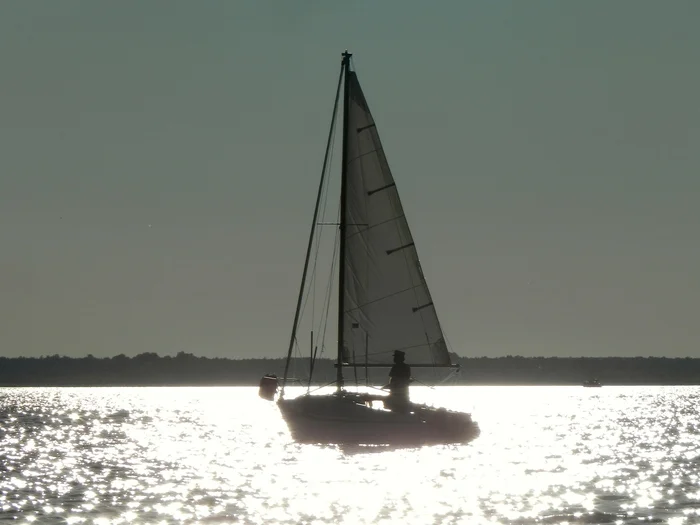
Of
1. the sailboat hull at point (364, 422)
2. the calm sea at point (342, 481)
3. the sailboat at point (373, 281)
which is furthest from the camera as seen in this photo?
the sailboat at point (373, 281)

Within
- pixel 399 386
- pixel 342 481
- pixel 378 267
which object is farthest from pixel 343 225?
pixel 342 481

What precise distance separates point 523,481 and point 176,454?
19.5 meters

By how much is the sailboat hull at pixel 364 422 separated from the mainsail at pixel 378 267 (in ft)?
12.0

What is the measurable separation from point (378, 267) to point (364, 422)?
25.0 feet

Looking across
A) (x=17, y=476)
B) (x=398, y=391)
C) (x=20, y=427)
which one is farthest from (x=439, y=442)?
(x=20, y=427)

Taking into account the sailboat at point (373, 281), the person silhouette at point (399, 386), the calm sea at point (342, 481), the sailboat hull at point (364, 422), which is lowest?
the calm sea at point (342, 481)

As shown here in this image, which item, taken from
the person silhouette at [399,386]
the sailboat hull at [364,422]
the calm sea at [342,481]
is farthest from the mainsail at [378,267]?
the calm sea at [342,481]

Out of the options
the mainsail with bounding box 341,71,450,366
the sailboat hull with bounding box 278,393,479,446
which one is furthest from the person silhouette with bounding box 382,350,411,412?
the mainsail with bounding box 341,71,450,366

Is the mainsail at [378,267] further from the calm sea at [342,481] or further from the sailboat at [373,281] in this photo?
the calm sea at [342,481]

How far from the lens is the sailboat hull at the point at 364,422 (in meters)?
46.6

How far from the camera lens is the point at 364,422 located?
46.5 m

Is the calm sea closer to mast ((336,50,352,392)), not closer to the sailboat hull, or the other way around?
the sailboat hull

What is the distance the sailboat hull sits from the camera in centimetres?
4656

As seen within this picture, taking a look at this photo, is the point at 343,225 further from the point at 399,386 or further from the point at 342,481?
the point at 342,481
